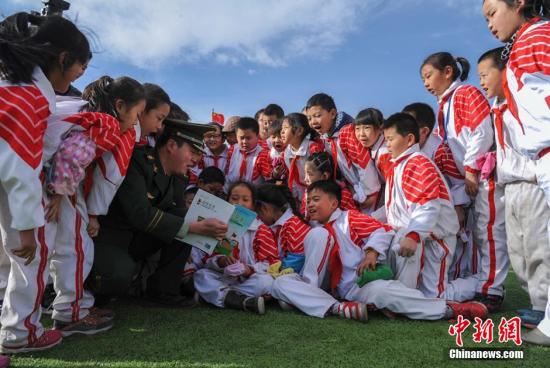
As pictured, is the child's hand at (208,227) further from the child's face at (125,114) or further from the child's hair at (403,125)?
the child's hair at (403,125)

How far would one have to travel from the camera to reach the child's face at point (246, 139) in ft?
16.8

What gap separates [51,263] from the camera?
2340 mm

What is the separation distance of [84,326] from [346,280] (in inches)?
70.6

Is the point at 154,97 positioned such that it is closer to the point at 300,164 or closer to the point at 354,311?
the point at 354,311

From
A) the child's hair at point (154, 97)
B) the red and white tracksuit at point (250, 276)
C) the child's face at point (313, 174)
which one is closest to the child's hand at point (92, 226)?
→ the child's hair at point (154, 97)

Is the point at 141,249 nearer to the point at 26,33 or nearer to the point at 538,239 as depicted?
the point at 26,33

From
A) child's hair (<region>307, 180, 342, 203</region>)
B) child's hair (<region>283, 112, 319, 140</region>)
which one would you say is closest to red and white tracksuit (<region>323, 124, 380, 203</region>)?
child's hair (<region>283, 112, 319, 140</region>)

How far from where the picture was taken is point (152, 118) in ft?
9.54

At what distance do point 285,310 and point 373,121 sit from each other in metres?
2.01

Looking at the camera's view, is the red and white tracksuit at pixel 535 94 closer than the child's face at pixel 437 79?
Yes

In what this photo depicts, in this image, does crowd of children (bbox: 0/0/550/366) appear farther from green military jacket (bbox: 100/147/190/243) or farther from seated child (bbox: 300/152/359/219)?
green military jacket (bbox: 100/147/190/243)

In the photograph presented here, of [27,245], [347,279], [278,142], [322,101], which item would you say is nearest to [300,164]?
[278,142]

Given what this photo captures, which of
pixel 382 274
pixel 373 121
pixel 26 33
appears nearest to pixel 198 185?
pixel 373 121

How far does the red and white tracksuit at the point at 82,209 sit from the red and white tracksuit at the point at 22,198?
203 mm
